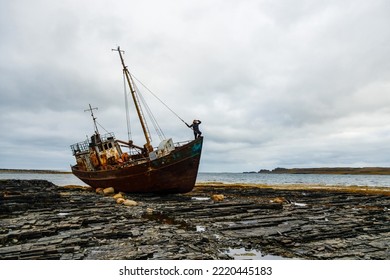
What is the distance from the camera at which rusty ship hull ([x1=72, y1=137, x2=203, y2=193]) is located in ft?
88.1

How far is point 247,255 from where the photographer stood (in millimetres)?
9453

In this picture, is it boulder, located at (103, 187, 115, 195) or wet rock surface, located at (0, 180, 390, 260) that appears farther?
boulder, located at (103, 187, 115, 195)

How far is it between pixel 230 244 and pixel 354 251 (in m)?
4.25

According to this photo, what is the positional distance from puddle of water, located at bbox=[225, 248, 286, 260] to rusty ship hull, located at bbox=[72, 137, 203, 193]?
17047mm

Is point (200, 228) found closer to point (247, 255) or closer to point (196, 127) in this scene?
point (247, 255)

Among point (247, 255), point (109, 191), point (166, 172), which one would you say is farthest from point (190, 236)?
point (109, 191)

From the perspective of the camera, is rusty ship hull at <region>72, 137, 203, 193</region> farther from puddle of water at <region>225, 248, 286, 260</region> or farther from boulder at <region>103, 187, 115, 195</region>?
puddle of water at <region>225, 248, 286, 260</region>

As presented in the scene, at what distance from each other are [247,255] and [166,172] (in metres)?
18.5

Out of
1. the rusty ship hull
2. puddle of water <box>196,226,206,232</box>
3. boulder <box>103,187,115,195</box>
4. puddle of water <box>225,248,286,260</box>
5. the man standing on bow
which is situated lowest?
puddle of water <box>225,248,286,260</box>

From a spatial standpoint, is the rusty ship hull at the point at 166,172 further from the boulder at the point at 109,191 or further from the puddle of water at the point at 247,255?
the puddle of water at the point at 247,255

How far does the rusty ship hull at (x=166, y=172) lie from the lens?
26859 mm

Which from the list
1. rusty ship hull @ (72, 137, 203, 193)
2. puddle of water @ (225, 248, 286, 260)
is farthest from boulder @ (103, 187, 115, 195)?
puddle of water @ (225, 248, 286, 260)
